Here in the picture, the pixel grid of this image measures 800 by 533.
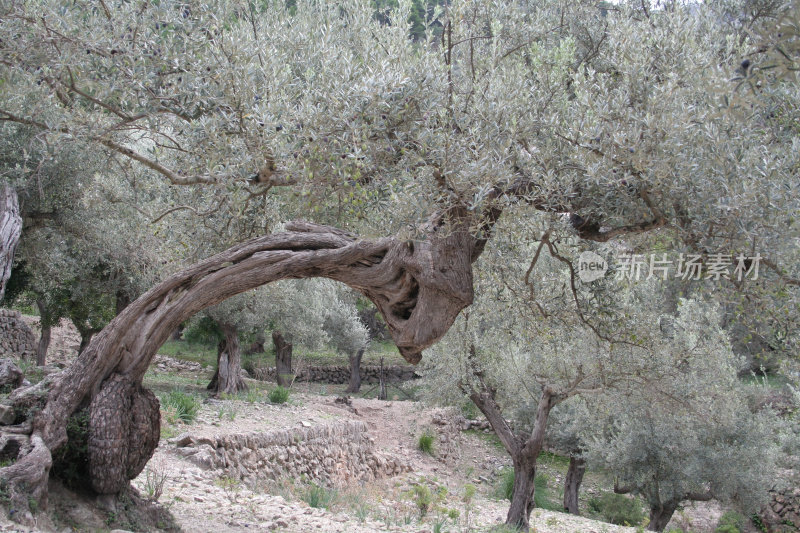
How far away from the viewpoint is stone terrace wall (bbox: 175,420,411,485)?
1051 cm

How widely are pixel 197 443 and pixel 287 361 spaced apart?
55.4ft

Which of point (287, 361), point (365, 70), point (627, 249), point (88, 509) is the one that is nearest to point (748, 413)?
point (627, 249)

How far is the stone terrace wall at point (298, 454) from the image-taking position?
34.5ft

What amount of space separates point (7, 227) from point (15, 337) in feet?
48.0

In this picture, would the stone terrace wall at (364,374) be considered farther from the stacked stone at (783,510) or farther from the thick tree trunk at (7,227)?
the thick tree trunk at (7,227)

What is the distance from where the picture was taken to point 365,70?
217 inches

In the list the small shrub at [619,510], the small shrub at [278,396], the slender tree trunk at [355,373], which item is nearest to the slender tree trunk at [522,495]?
the small shrub at [619,510]

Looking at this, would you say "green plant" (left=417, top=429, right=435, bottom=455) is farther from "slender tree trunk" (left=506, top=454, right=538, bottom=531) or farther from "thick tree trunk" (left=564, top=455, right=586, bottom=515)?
"slender tree trunk" (left=506, top=454, right=538, bottom=531)

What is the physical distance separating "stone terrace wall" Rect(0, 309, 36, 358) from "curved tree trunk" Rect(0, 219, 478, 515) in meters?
17.6

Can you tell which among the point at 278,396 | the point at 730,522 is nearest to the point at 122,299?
the point at 278,396

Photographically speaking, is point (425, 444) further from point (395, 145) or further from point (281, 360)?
point (395, 145)

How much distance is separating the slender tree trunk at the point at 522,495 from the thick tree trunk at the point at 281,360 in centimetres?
1206

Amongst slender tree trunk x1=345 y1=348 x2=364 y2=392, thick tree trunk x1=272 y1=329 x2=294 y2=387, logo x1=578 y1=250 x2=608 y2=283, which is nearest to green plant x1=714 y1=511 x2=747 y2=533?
logo x1=578 y1=250 x2=608 y2=283

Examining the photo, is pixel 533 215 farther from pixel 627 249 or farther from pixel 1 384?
pixel 1 384
